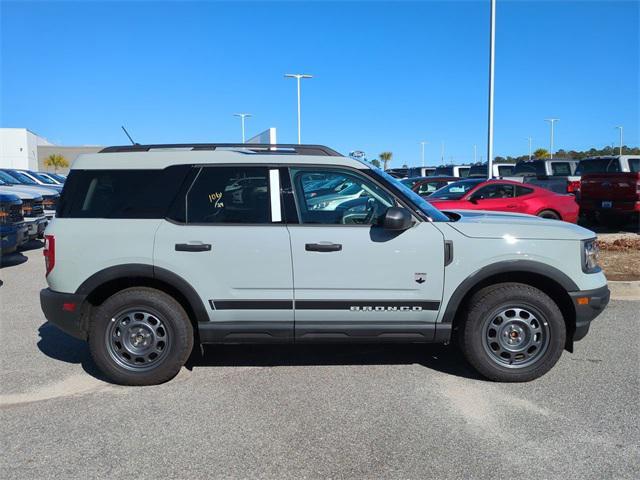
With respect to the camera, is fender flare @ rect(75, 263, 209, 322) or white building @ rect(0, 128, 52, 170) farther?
white building @ rect(0, 128, 52, 170)

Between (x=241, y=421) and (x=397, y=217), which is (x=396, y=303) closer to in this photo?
(x=397, y=217)

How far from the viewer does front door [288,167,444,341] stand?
427cm

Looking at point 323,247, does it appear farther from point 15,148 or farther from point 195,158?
point 15,148

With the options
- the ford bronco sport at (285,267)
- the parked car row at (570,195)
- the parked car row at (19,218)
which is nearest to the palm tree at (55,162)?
the parked car row at (19,218)

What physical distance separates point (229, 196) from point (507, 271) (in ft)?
7.60

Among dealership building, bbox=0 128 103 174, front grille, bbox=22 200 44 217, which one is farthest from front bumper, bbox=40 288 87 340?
dealership building, bbox=0 128 103 174

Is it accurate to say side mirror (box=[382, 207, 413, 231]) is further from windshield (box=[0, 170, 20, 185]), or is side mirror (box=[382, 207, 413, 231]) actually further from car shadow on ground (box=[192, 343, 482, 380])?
windshield (box=[0, 170, 20, 185])

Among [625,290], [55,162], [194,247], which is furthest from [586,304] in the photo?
[55,162]

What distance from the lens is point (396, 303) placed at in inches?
170

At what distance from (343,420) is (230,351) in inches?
71.8

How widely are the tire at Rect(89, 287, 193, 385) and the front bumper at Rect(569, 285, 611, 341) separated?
314 centimetres

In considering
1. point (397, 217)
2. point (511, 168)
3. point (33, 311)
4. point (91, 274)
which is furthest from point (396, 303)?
point (511, 168)

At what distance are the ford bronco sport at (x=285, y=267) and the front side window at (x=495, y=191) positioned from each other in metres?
7.84

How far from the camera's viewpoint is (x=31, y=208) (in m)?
11.7
